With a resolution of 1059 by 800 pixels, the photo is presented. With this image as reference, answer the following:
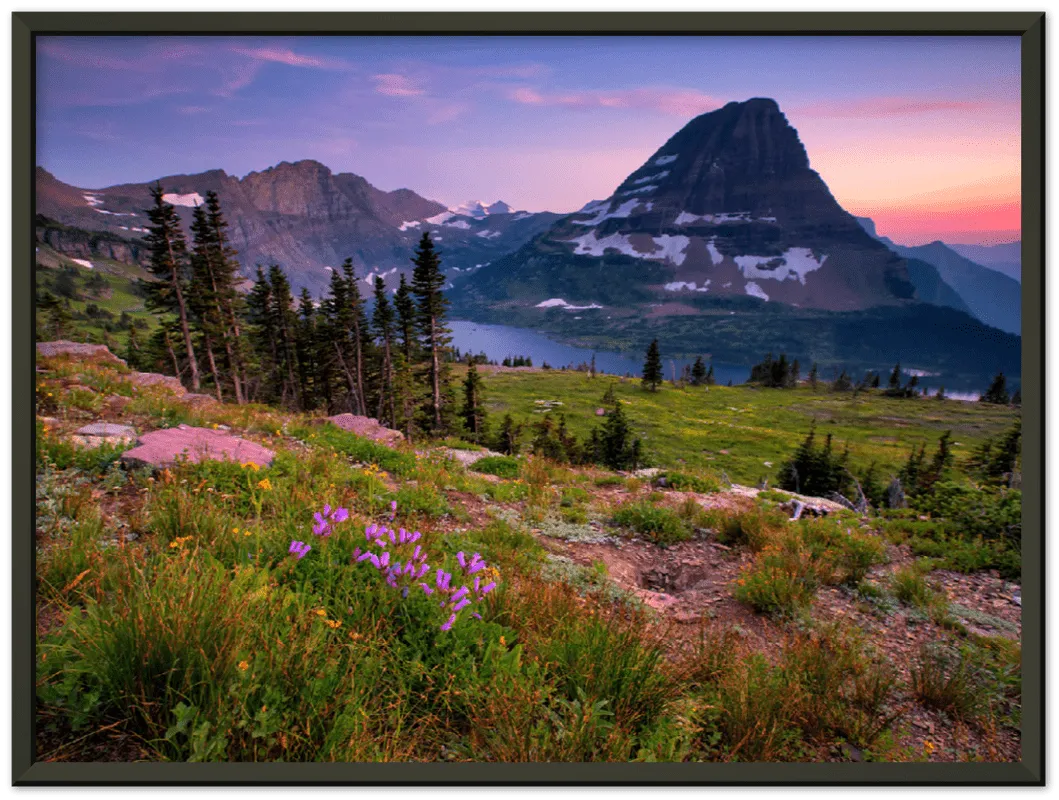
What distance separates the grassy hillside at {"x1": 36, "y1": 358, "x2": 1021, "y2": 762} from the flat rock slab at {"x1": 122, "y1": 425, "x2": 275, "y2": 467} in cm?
23

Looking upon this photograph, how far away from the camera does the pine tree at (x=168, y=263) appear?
2756cm

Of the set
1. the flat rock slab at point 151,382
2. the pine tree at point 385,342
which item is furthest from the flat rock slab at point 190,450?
the pine tree at point 385,342

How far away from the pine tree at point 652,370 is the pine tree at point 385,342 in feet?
244

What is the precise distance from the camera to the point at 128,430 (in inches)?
250

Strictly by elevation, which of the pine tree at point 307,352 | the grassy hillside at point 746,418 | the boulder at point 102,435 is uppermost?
the pine tree at point 307,352

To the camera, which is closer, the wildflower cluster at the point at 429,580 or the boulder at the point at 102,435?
the wildflower cluster at the point at 429,580

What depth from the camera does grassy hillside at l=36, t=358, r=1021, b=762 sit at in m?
1.89

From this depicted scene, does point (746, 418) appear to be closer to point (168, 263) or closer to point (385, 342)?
point (385, 342)

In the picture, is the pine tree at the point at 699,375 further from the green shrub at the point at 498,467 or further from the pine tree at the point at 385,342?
the green shrub at the point at 498,467

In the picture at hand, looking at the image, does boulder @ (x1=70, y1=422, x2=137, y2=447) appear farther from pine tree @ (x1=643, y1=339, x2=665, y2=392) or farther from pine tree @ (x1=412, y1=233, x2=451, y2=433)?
pine tree @ (x1=643, y1=339, x2=665, y2=392)

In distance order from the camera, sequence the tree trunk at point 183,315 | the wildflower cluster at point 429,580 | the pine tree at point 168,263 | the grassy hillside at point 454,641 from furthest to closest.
→ the tree trunk at point 183,315
the pine tree at point 168,263
the wildflower cluster at point 429,580
the grassy hillside at point 454,641
